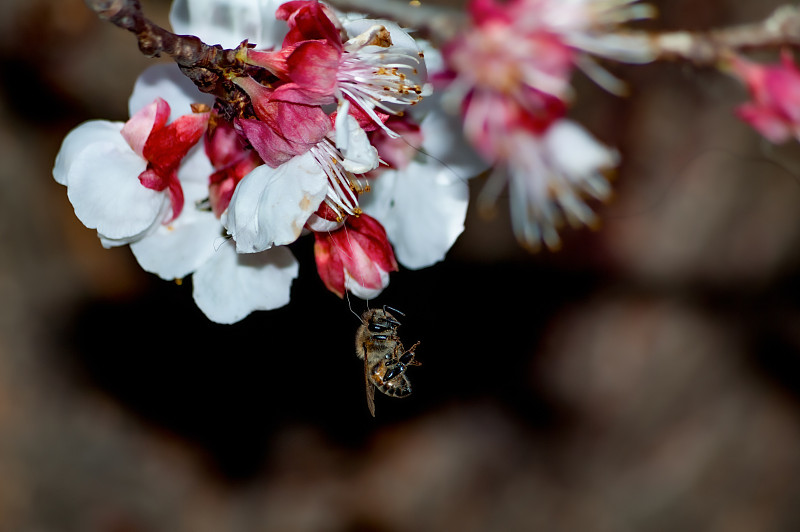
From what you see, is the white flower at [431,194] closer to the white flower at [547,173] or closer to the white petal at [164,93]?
the white flower at [547,173]

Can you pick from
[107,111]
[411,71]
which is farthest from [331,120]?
[107,111]

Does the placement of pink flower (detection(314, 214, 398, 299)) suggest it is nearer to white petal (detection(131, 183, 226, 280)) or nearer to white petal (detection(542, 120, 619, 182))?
white petal (detection(131, 183, 226, 280))

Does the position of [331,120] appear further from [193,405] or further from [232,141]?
[193,405]

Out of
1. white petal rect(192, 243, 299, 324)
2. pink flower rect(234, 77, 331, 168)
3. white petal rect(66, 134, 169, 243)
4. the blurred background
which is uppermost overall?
pink flower rect(234, 77, 331, 168)

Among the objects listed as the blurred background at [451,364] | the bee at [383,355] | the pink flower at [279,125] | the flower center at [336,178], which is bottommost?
the blurred background at [451,364]

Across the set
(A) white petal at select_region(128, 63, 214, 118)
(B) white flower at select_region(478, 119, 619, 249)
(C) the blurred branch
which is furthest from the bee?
(C) the blurred branch

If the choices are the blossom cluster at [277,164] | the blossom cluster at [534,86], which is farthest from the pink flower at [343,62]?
the blossom cluster at [534,86]
